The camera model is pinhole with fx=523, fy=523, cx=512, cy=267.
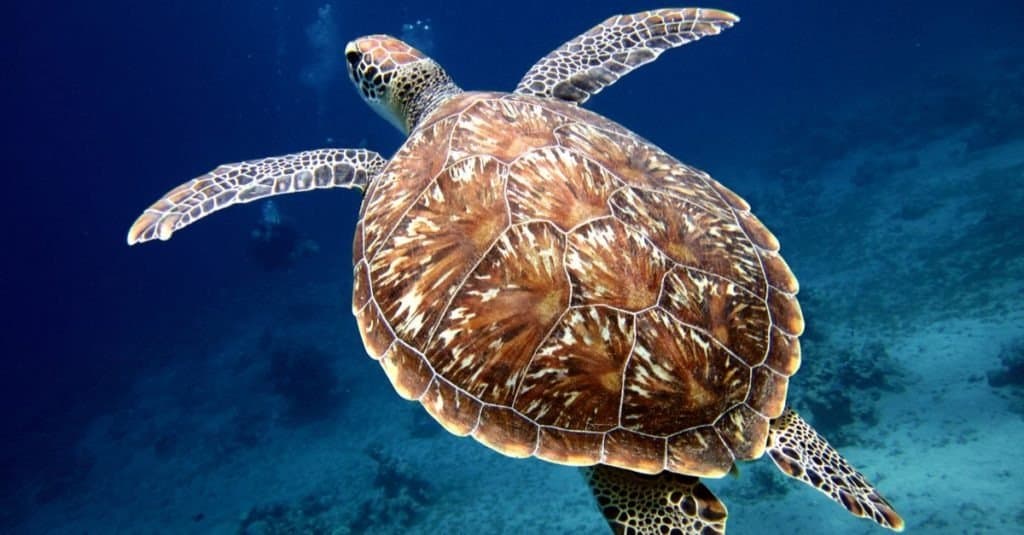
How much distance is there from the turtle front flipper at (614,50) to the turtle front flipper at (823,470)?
10.0 ft

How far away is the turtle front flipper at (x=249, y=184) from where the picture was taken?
146 inches

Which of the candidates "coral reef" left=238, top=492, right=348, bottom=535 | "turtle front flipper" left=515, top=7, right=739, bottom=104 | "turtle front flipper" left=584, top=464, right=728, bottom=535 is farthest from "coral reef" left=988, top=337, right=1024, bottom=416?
"coral reef" left=238, top=492, right=348, bottom=535

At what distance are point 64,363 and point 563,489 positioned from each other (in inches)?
1011

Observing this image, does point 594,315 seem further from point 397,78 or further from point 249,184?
point 397,78

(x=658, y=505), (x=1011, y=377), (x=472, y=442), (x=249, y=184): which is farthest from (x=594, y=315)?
(x=1011, y=377)

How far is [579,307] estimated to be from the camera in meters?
2.19

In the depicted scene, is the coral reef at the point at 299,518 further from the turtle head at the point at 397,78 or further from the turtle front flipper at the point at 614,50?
the turtle front flipper at the point at 614,50

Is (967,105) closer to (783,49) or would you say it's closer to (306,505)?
(306,505)

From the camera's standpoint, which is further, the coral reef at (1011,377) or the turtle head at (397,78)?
the coral reef at (1011,377)

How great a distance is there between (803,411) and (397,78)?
6766 mm

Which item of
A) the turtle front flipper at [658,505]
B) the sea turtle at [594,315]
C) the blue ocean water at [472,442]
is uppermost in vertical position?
the sea turtle at [594,315]

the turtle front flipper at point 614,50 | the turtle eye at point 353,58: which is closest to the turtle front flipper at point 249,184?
the turtle eye at point 353,58

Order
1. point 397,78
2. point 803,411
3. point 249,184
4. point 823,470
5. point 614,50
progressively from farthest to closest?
point 803,411, point 614,50, point 397,78, point 249,184, point 823,470

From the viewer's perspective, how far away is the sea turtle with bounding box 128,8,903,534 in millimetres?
2166
